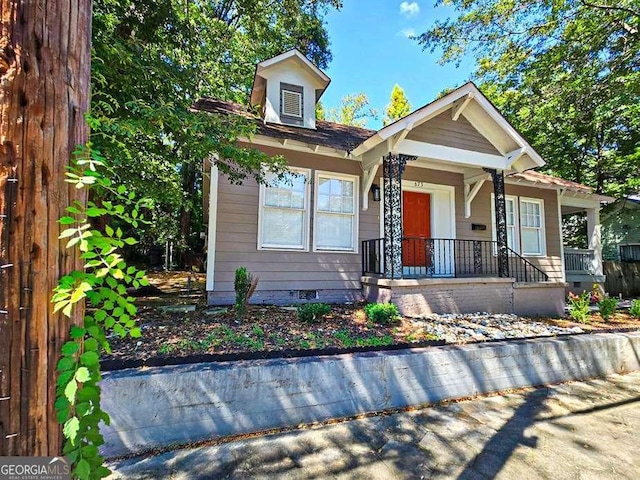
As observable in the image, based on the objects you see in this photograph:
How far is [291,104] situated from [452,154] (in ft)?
12.1

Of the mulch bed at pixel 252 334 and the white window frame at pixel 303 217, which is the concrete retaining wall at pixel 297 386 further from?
the white window frame at pixel 303 217

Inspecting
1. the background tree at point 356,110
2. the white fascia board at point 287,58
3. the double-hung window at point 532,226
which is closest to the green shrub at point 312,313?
the white fascia board at point 287,58

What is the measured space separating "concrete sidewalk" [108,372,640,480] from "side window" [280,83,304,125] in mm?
6219

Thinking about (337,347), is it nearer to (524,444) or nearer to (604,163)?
(524,444)

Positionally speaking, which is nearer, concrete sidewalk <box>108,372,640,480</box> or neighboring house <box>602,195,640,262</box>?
concrete sidewalk <box>108,372,640,480</box>

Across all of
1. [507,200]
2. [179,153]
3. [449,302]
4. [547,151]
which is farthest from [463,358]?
[547,151]

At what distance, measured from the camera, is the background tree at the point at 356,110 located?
2520 cm

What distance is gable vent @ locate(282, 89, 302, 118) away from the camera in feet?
23.9

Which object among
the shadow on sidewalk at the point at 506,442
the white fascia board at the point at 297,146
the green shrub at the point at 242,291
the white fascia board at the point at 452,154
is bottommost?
the shadow on sidewalk at the point at 506,442

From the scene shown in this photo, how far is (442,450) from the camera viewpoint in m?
2.55

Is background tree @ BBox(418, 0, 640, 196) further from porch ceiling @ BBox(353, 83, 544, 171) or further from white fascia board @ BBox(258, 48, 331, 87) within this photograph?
white fascia board @ BBox(258, 48, 331, 87)

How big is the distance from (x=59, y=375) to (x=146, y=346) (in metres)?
2.67

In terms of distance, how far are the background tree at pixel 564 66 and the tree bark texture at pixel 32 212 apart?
38.5 feet

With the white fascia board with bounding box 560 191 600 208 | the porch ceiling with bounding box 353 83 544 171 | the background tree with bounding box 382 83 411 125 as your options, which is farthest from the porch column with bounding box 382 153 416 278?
the background tree with bounding box 382 83 411 125
